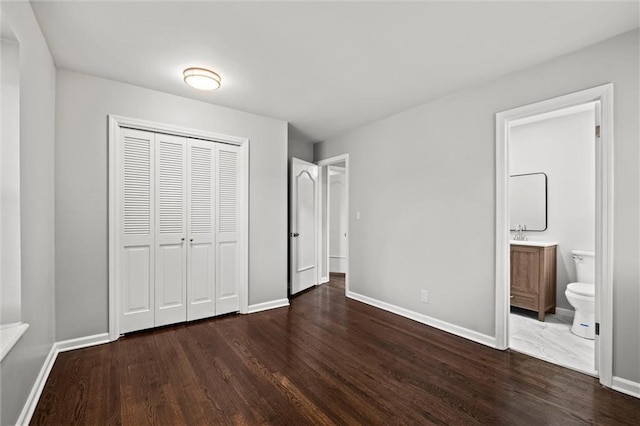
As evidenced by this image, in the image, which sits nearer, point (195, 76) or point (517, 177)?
point (195, 76)

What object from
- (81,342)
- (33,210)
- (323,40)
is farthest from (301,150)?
(81,342)

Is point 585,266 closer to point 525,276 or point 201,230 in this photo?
point 525,276

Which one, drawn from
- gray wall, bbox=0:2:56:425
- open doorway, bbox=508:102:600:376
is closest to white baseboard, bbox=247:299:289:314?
gray wall, bbox=0:2:56:425

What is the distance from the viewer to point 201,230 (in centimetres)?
343

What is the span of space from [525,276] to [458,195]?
1.51 metres

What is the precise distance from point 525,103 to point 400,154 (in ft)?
4.64

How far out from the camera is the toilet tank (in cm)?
333

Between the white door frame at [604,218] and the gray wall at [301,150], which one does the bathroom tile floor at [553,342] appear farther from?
the gray wall at [301,150]

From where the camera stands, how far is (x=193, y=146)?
337cm

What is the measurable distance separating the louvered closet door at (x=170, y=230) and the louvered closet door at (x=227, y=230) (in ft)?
1.28

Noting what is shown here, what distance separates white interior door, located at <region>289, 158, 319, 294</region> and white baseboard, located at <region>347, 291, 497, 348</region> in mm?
971

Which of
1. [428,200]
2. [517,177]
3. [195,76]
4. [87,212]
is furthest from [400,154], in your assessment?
[87,212]

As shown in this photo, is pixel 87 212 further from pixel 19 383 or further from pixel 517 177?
pixel 517 177

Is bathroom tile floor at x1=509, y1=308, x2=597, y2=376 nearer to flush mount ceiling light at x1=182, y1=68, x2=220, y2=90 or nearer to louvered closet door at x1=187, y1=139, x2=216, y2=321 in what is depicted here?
louvered closet door at x1=187, y1=139, x2=216, y2=321
